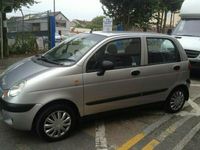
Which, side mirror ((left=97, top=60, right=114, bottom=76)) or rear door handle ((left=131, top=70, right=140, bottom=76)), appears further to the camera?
rear door handle ((left=131, top=70, right=140, bottom=76))

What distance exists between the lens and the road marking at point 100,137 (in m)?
4.78

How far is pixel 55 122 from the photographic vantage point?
486cm

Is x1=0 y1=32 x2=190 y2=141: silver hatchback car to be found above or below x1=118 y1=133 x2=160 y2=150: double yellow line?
above

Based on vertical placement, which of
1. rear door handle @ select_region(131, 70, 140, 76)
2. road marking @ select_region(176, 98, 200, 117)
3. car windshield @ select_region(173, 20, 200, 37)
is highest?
car windshield @ select_region(173, 20, 200, 37)

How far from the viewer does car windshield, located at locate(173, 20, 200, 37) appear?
1105cm

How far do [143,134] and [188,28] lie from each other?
7013mm

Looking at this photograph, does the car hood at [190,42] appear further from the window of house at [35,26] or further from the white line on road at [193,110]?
the window of house at [35,26]

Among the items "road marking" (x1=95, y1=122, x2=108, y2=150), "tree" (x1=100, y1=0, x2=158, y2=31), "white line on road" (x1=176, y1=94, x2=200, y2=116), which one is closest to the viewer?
"road marking" (x1=95, y1=122, x2=108, y2=150)

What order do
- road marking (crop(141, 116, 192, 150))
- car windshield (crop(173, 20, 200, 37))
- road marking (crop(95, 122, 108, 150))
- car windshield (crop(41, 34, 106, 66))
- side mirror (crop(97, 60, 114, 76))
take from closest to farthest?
road marking (crop(95, 122, 108, 150))
road marking (crop(141, 116, 192, 150))
side mirror (crop(97, 60, 114, 76))
car windshield (crop(41, 34, 106, 66))
car windshield (crop(173, 20, 200, 37))

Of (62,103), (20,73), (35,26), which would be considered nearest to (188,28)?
(62,103)

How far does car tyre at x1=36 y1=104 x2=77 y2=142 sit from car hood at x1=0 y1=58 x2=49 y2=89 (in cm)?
59

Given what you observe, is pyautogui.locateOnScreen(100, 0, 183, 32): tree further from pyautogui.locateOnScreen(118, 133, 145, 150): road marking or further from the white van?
pyautogui.locateOnScreen(118, 133, 145, 150): road marking

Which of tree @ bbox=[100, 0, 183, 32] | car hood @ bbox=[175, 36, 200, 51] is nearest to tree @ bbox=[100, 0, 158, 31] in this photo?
tree @ bbox=[100, 0, 183, 32]

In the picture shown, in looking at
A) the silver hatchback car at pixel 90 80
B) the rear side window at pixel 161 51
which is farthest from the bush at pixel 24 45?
the rear side window at pixel 161 51
